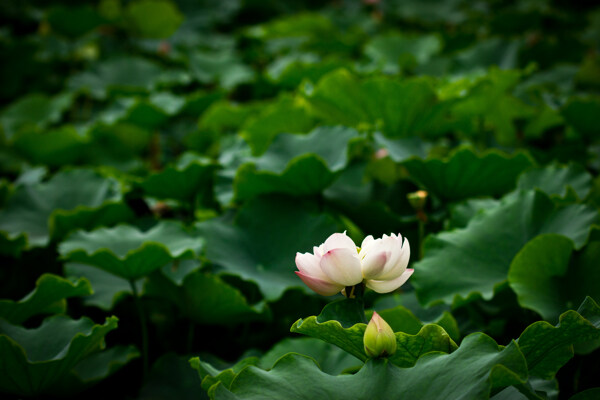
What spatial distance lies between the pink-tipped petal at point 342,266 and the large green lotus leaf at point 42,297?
51 cm

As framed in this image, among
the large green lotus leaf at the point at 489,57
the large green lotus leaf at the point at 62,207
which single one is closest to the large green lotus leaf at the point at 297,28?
the large green lotus leaf at the point at 489,57

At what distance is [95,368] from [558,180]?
1024 millimetres

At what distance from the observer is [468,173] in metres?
1.22

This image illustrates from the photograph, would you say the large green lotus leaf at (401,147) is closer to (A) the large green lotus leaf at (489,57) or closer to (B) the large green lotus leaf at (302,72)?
(B) the large green lotus leaf at (302,72)

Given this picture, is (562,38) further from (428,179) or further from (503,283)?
(503,283)

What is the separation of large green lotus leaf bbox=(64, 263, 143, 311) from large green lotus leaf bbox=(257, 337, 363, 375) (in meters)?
0.34

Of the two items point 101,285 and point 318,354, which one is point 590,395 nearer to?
point 318,354

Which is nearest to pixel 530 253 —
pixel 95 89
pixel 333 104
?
pixel 333 104

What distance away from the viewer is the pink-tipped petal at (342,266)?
0.65m

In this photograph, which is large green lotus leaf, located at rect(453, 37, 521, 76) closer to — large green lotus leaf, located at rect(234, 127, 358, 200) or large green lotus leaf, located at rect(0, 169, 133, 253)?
large green lotus leaf, located at rect(234, 127, 358, 200)

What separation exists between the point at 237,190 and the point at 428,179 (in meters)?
0.44

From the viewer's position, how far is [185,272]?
1.09 metres

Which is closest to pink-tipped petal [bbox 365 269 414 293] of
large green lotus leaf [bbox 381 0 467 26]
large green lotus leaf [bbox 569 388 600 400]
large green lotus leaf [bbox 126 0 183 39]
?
large green lotus leaf [bbox 569 388 600 400]

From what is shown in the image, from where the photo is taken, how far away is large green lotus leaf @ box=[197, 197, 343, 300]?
1160 millimetres
